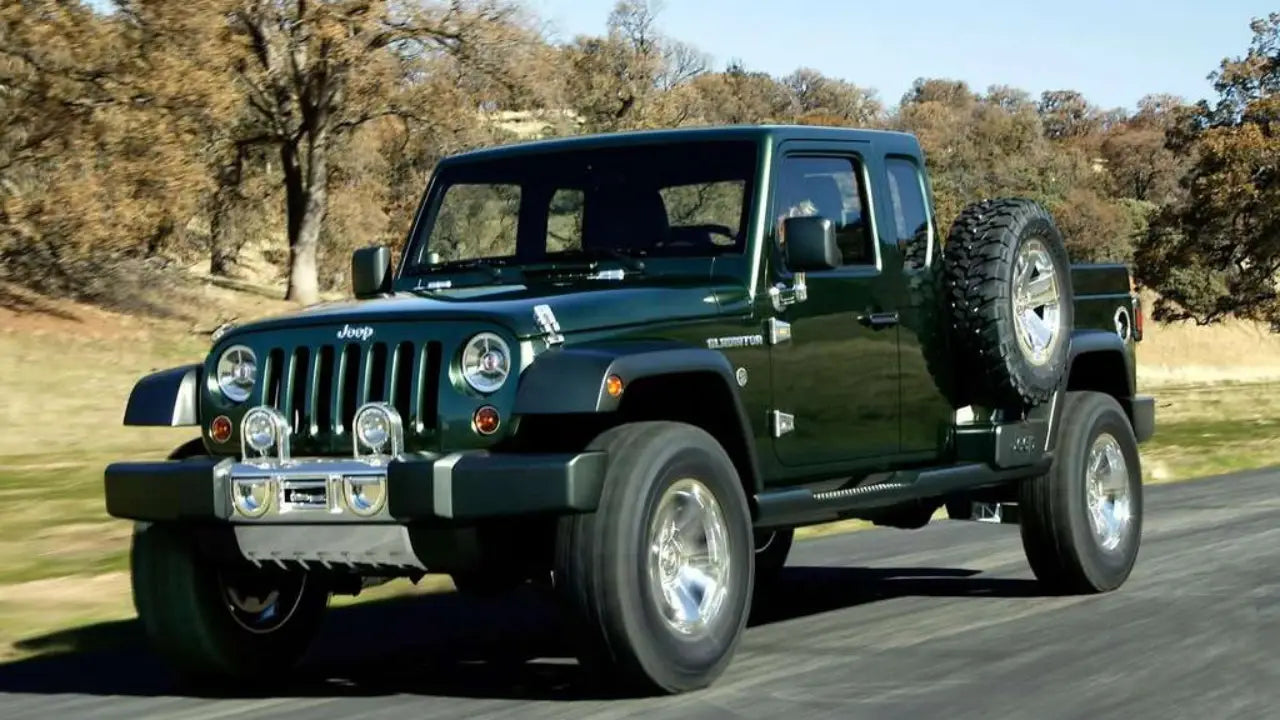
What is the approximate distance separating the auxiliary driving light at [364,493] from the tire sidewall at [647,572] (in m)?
0.77

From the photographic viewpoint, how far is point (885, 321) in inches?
331

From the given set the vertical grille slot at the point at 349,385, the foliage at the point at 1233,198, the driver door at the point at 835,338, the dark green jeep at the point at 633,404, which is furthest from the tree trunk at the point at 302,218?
the vertical grille slot at the point at 349,385

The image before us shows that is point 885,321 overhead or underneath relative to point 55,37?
underneath

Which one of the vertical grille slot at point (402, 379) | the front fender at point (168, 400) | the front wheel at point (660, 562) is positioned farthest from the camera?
the front fender at point (168, 400)

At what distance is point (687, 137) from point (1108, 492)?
3.17 metres

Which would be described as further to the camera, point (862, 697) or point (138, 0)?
point (138, 0)

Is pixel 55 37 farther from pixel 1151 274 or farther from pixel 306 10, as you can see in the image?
pixel 1151 274

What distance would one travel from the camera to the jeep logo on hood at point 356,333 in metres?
6.92

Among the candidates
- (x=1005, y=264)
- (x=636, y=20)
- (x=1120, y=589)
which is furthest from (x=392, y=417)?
(x=636, y=20)

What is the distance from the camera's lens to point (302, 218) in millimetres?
43250

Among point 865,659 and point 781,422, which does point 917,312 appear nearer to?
point 781,422

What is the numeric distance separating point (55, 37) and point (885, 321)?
1087 inches

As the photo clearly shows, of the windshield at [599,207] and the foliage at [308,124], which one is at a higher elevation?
the foliage at [308,124]

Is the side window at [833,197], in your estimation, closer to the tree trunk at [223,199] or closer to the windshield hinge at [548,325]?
the windshield hinge at [548,325]
